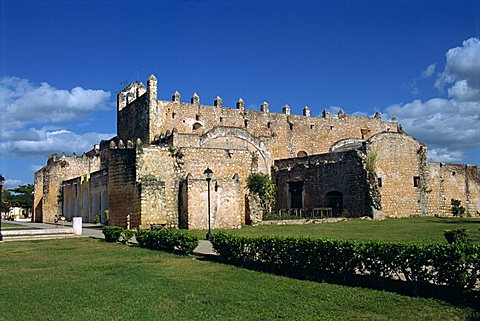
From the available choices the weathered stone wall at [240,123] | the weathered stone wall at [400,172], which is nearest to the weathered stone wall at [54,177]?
the weathered stone wall at [240,123]

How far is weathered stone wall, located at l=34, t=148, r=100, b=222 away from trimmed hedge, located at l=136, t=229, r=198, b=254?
27.8 metres

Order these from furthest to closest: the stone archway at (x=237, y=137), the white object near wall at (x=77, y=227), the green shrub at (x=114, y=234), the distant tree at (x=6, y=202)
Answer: the distant tree at (x=6, y=202) → the stone archway at (x=237, y=137) → the white object near wall at (x=77, y=227) → the green shrub at (x=114, y=234)

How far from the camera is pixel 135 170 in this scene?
83.7 feet

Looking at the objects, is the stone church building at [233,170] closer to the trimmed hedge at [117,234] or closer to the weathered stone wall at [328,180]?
the weathered stone wall at [328,180]

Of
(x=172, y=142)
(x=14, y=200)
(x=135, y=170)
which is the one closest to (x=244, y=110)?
(x=172, y=142)

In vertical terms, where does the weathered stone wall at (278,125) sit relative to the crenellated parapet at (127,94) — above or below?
below

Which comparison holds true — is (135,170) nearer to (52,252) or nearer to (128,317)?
(52,252)

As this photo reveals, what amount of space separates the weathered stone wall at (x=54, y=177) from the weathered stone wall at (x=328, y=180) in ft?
58.1

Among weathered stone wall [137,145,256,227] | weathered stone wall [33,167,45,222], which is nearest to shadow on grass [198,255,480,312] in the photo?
weathered stone wall [137,145,256,227]

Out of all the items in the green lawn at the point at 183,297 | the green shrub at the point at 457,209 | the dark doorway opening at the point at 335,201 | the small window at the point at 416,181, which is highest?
the small window at the point at 416,181

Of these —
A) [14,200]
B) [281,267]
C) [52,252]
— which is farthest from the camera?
[14,200]

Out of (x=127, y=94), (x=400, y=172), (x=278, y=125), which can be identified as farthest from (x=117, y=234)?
(x=127, y=94)

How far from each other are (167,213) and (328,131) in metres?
25.6

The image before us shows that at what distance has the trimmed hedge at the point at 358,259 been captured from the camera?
26.9 ft
